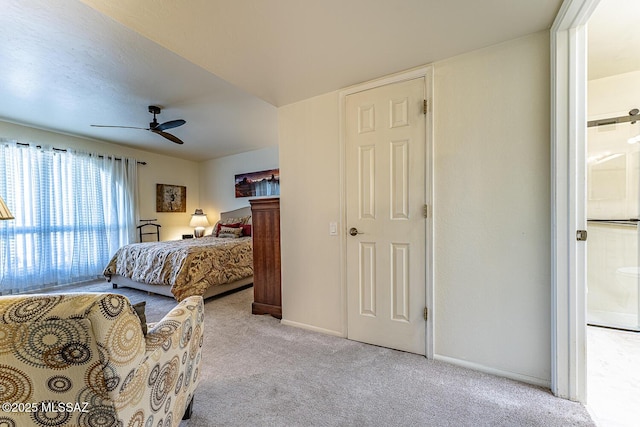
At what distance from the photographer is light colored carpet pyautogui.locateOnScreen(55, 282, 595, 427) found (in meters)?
1.37

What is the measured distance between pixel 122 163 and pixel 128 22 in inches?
165

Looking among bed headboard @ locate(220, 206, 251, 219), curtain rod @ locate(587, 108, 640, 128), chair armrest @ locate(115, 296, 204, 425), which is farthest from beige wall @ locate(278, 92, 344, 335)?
bed headboard @ locate(220, 206, 251, 219)

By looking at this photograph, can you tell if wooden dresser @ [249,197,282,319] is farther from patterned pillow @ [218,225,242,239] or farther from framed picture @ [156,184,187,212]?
framed picture @ [156,184,187,212]

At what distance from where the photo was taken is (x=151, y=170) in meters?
5.36

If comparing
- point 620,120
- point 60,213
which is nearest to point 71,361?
point 620,120

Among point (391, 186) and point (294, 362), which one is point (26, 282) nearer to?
point (294, 362)

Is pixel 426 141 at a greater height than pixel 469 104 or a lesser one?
lesser

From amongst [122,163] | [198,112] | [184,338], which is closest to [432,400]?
[184,338]

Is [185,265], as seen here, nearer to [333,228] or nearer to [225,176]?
[333,228]

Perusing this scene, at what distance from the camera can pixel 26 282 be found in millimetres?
3760

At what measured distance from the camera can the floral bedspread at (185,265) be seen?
10.4ft

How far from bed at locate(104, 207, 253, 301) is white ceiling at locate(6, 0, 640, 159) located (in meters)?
1.87

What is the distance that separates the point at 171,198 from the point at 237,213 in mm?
1491

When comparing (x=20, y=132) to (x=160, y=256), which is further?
(x=20, y=132)
